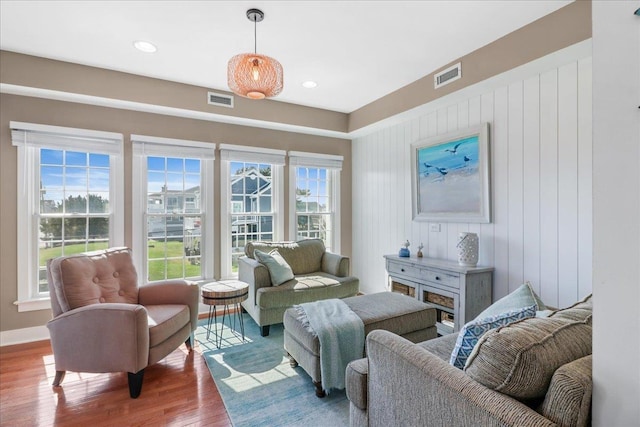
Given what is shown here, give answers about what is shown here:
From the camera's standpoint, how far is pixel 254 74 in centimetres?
222

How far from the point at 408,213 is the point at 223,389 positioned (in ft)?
9.26

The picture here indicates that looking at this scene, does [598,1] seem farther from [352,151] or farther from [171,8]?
[352,151]

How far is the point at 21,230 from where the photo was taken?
124 inches

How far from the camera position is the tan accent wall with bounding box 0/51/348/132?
2908 millimetres

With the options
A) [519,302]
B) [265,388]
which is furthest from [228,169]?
[519,302]

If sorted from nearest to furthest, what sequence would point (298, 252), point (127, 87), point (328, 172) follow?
point (127, 87) → point (298, 252) → point (328, 172)

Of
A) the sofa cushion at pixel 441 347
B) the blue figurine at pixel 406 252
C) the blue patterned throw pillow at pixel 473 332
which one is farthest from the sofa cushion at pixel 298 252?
the blue patterned throw pillow at pixel 473 332

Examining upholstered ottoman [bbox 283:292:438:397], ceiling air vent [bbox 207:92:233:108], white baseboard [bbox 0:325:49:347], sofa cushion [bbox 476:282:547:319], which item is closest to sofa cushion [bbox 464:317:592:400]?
sofa cushion [bbox 476:282:547:319]

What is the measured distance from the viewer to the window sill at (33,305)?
315 centimetres

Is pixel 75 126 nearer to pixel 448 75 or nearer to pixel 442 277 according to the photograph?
pixel 448 75

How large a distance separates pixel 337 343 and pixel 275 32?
2456 mm

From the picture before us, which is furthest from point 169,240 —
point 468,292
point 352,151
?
point 468,292

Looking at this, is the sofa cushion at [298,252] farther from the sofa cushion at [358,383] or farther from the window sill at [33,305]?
the sofa cushion at [358,383]

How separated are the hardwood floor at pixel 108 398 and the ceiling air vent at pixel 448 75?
340 cm
